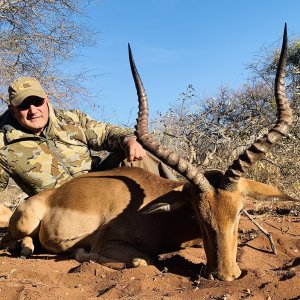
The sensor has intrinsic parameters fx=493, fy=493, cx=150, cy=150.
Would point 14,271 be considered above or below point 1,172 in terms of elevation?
below

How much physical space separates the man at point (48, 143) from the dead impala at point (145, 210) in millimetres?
444

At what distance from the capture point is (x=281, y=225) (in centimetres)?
575

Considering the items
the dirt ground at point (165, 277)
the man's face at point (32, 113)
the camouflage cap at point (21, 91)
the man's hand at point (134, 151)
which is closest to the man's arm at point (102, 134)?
the man's hand at point (134, 151)

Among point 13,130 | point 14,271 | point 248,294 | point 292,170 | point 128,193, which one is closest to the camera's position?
point 248,294

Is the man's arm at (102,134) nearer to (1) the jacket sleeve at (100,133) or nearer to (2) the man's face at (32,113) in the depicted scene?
(1) the jacket sleeve at (100,133)

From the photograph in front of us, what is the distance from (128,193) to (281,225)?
1954mm

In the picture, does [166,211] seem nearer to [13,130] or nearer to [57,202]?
[57,202]

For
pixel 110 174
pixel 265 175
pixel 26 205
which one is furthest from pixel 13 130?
pixel 265 175

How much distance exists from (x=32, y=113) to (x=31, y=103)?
0.49 ft

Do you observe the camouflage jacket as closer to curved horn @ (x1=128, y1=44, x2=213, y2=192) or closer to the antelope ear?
curved horn @ (x1=128, y1=44, x2=213, y2=192)

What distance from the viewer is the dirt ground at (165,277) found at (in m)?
3.44

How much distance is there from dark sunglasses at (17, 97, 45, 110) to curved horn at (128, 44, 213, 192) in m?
1.80

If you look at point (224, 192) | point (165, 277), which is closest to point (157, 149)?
point (224, 192)

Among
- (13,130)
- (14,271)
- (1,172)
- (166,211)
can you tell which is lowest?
(14,271)
